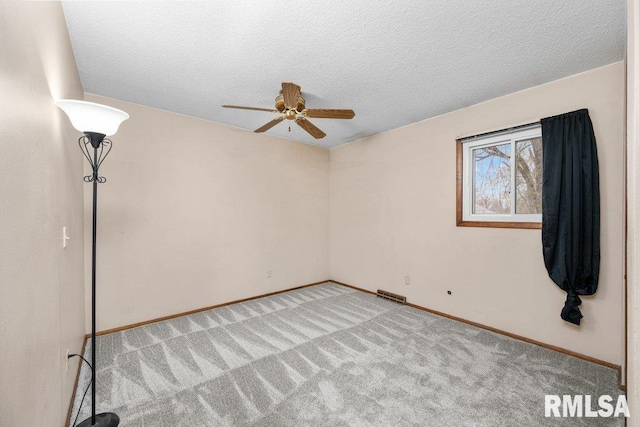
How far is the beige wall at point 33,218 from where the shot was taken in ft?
2.54

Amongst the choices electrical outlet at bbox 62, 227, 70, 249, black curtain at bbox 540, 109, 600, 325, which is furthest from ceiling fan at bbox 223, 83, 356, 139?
black curtain at bbox 540, 109, 600, 325

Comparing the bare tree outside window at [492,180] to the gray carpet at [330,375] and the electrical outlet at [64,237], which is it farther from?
the electrical outlet at [64,237]

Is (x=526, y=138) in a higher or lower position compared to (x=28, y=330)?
higher

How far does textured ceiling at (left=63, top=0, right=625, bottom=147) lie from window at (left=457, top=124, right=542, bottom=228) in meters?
0.50

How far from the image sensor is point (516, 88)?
2537mm

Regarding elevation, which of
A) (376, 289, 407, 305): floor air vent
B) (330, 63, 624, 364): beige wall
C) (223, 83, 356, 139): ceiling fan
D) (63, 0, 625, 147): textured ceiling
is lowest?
(376, 289, 407, 305): floor air vent

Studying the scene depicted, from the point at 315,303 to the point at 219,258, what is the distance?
4.76 ft

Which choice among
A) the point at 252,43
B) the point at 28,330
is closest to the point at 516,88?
the point at 252,43

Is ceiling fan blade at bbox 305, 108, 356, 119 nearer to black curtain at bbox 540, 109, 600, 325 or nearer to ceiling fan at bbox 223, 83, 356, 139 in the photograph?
ceiling fan at bbox 223, 83, 356, 139

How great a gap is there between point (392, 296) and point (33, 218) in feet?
11.9

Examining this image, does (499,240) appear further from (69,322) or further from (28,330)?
(69,322)

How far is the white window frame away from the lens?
2.62 meters

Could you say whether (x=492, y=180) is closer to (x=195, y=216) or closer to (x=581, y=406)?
(x=581, y=406)

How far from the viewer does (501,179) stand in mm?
2881
